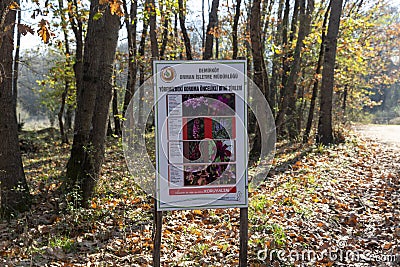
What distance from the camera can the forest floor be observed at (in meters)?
5.96

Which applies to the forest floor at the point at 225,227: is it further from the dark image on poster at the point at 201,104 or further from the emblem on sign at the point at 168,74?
the emblem on sign at the point at 168,74

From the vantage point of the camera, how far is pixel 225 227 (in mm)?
7312

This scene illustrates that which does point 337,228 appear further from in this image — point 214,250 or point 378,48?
point 378,48

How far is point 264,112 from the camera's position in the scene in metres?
11.1

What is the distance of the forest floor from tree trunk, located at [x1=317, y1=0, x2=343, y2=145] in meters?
4.74

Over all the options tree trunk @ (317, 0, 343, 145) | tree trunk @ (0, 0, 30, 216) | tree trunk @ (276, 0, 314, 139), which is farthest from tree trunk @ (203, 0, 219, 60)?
tree trunk @ (0, 0, 30, 216)

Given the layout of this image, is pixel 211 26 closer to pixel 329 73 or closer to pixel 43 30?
pixel 329 73

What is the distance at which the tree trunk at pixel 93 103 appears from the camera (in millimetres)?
8516

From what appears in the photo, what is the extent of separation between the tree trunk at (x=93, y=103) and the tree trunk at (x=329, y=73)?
909cm

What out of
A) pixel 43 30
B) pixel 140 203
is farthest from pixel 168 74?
pixel 140 203

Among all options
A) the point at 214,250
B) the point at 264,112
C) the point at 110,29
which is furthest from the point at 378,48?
the point at 214,250

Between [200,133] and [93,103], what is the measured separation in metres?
4.48

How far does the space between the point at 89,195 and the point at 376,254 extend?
5457 mm

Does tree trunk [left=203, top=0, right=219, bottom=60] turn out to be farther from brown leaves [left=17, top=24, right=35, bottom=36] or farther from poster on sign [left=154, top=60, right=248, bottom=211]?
brown leaves [left=17, top=24, right=35, bottom=36]
